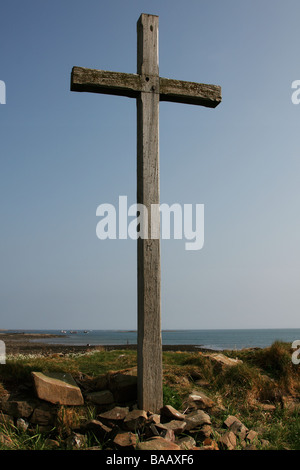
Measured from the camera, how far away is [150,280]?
613cm

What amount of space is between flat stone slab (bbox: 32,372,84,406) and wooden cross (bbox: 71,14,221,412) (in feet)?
3.09

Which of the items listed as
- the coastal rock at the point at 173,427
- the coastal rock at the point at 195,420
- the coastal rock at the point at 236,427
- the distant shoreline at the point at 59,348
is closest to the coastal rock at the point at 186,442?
the coastal rock at the point at 173,427

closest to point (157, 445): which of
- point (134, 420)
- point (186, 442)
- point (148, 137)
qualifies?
point (186, 442)

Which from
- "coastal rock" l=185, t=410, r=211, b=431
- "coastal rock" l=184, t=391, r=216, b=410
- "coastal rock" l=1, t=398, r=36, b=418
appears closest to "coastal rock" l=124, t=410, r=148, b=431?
"coastal rock" l=185, t=410, r=211, b=431

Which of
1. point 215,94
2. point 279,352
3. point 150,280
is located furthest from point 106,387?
point 215,94

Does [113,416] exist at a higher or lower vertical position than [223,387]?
higher

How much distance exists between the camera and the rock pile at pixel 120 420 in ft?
16.4

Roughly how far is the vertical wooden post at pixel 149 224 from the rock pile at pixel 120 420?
373 millimetres

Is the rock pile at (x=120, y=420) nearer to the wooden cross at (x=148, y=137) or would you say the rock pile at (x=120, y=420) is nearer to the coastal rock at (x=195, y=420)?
the coastal rock at (x=195, y=420)

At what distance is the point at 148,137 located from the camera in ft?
21.3

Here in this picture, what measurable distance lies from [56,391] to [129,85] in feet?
16.1

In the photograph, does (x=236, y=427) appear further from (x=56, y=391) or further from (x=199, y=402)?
(x=56, y=391)

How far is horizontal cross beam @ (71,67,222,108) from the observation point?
6.53 metres

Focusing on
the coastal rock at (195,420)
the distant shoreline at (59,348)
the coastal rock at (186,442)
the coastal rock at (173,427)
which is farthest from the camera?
the distant shoreline at (59,348)
